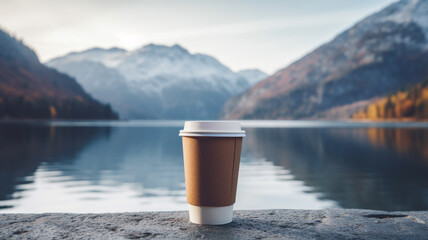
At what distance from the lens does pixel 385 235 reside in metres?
4.50

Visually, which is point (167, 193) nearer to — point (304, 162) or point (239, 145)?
point (239, 145)

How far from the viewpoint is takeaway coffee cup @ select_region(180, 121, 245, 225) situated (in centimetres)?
446

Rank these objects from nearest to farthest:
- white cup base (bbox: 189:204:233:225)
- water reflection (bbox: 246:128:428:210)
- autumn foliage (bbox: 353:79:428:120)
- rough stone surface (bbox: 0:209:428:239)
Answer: rough stone surface (bbox: 0:209:428:239), white cup base (bbox: 189:204:233:225), water reflection (bbox: 246:128:428:210), autumn foliage (bbox: 353:79:428:120)

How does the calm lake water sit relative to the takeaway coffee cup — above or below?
below

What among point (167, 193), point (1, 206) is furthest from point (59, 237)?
point (167, 193)

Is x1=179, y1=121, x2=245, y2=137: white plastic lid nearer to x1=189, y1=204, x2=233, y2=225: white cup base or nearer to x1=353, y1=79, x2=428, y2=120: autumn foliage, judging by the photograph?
x1=189, y1=204, x2=233, y2=225: white cup base

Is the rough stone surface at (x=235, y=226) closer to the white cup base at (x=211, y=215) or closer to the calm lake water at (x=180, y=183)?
the white cup base at (x=211, y=215)

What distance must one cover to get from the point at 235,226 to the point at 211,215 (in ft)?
1.07

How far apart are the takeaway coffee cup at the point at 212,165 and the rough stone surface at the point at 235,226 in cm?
25

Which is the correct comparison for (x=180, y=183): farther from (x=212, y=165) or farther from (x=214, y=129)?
(x=214, y=129)

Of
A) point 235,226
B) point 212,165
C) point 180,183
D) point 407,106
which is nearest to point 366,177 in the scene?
point 180,183

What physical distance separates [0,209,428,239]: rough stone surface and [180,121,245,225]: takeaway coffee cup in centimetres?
25

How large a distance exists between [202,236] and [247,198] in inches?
411

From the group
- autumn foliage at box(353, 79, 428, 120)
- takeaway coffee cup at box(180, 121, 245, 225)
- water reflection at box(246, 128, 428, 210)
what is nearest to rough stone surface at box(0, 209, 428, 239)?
takeaway coffee cup at box(180, 121, 245, 225)
